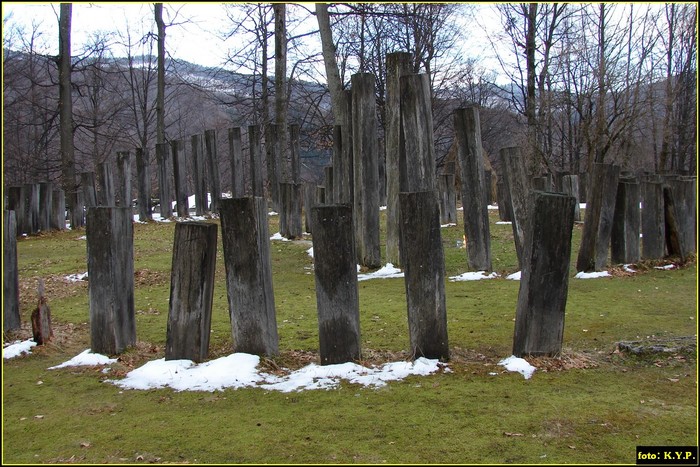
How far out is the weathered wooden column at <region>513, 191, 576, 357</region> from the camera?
4793mm

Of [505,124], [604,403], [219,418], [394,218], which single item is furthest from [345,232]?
[505,124]

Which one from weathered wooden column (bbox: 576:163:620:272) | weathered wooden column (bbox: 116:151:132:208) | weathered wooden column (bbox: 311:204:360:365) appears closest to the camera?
weathered wooden column (bbox: 311:204:360:365)

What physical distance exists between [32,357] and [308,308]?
3018 mm

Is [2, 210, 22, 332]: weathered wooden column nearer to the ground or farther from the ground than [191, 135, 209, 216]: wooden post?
nearer to the ground

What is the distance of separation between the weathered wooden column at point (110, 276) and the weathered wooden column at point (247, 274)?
3.23ft

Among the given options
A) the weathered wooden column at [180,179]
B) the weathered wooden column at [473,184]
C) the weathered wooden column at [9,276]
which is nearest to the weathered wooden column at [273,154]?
the weathered wooden column at [180,179]

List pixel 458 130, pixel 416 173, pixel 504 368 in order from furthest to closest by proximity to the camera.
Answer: pixel 458 130
pixel 416 173
pixel 504 368

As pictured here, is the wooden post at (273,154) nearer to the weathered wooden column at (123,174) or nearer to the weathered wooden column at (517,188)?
the weathered wooden column at (123,174)

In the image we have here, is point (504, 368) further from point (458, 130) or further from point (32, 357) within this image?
point (458, 130)

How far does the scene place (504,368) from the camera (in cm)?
474

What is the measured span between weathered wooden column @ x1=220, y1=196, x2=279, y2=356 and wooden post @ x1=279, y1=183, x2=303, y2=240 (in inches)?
353

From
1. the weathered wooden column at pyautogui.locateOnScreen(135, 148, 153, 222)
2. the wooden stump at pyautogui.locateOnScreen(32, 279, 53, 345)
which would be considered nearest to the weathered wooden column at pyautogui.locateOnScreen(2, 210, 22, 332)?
the wooden stump at pyautogui.locateOnScreen(32, 279, 53, 345)

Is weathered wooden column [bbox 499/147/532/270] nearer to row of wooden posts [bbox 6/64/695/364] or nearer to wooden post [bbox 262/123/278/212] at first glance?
row of wooden posts [bbox 6/64/695/364]

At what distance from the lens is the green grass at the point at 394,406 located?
3.44 metres
